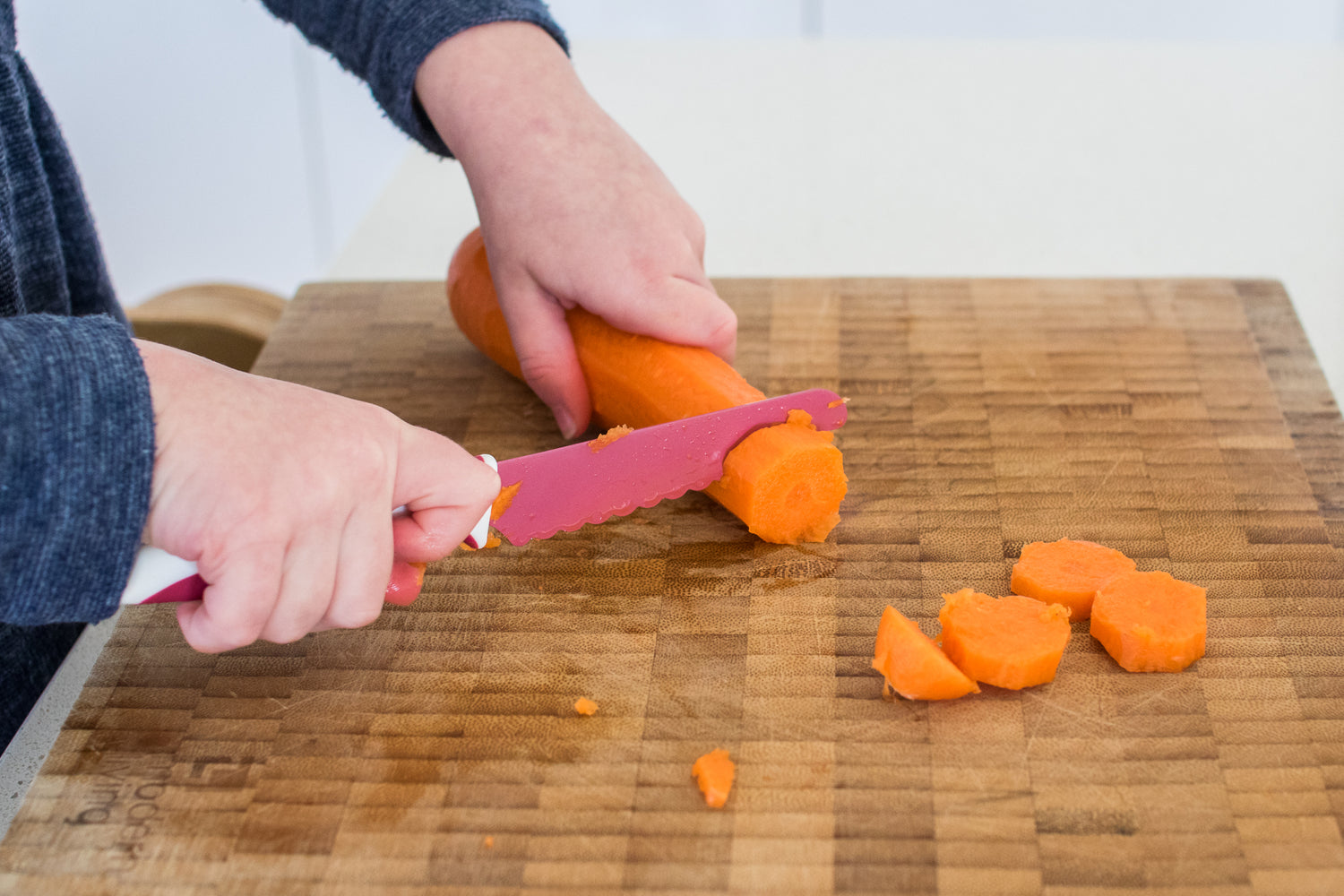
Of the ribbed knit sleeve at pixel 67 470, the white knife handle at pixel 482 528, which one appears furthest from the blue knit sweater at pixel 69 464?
the white knife handle at pixel 482 528

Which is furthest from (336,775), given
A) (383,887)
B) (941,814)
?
(941,814)

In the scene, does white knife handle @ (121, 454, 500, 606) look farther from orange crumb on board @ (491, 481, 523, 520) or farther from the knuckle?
orange crumb on board @ (491, 481, 523, 520)

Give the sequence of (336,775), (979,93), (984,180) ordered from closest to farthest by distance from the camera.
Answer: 1. (336,775)
2. (984,180)
3. (979,93)

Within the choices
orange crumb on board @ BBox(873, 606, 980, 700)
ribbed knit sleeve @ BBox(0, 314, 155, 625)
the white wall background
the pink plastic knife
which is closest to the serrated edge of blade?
the pink plastic knife

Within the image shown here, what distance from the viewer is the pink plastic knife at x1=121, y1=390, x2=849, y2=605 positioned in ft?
4.66

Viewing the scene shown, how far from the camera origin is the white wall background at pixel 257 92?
11.2 ft

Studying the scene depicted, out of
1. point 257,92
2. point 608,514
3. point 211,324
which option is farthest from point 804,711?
point 257,92

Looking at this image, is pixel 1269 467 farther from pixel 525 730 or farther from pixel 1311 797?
pixel 525 730

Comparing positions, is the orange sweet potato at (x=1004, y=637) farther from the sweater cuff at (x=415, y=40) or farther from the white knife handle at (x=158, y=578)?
the sweater cuff at (x=415, y=40)

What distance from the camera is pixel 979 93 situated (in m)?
2.98

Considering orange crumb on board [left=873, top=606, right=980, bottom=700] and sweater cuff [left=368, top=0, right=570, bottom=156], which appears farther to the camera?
sweater cuff [left=368, top=0, right=570, bottom=156]

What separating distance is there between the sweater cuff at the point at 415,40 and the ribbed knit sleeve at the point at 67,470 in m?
0.81

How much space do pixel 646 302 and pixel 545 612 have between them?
17.8 inches

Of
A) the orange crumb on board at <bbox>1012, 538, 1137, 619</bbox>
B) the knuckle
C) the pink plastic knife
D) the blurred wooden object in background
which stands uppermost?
the knuckle
